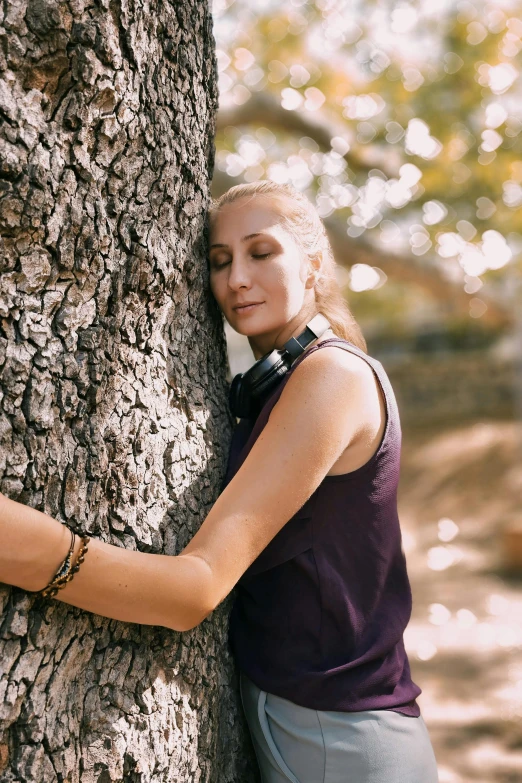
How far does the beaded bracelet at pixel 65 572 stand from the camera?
4.97 feet

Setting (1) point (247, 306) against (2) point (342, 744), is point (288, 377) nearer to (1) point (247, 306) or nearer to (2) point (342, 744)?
(1) point (247, 306)

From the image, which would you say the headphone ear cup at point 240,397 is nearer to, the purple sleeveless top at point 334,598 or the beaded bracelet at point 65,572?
the purple sleeveless top at point 334,598

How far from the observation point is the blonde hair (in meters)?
2.20

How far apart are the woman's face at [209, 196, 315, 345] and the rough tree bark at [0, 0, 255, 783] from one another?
0.09 metres

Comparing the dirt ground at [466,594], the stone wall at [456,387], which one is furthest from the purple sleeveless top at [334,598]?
the stone wall at [456,387]

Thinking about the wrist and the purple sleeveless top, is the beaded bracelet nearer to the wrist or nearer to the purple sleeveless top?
the wrist

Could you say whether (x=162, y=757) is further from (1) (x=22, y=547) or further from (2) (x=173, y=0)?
(2) (x=173, y=0)

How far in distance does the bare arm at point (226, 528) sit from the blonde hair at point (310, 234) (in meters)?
0.42

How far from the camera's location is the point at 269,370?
2025 mm

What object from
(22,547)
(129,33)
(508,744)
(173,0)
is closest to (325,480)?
(22,547)

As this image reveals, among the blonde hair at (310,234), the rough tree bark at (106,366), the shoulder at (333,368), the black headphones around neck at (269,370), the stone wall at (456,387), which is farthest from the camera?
the stone wall at (456,387)

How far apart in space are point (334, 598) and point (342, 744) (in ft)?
1.09

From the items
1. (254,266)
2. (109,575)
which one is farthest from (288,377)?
(109,575)

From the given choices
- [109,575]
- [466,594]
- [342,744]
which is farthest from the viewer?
[466,594]
